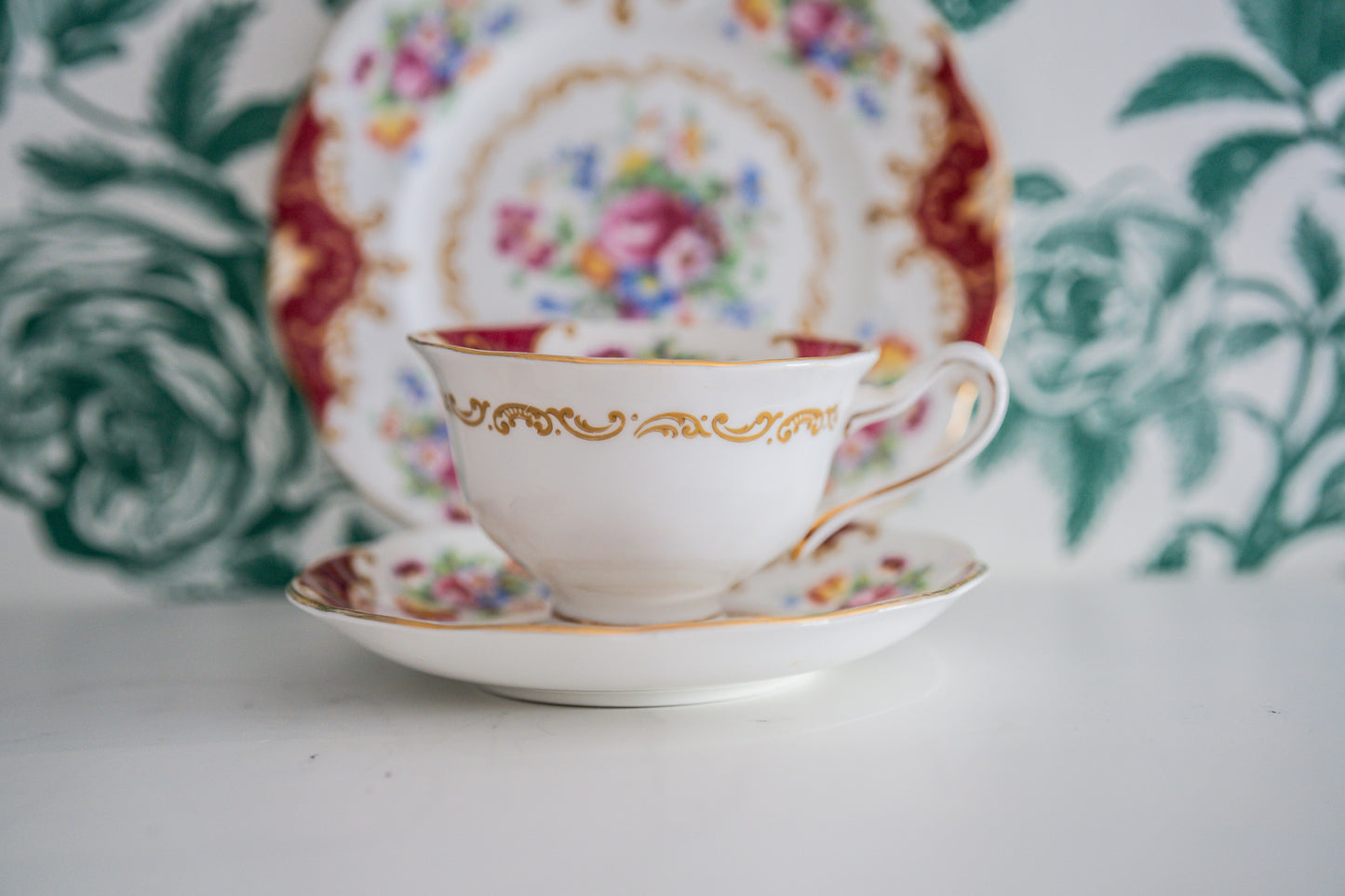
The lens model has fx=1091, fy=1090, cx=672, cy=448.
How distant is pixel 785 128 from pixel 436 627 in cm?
40

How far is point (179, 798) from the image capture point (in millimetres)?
382

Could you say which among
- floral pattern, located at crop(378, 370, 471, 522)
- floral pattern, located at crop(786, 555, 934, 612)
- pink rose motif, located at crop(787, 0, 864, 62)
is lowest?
floral pattern, located at crop(786, 555, 934, 612)

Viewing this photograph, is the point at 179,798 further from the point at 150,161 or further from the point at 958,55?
the point at 958,55

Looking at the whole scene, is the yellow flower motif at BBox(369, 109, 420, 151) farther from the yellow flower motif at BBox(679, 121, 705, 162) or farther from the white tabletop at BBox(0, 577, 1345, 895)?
the white tabletop at BBox(0, 577, 1345, 895)

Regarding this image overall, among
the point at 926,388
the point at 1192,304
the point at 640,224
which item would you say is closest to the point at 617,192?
the point at 640,224

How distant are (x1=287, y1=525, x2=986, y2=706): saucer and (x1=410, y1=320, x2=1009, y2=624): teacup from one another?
0.04 meters

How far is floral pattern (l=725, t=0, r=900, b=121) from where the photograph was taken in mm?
657

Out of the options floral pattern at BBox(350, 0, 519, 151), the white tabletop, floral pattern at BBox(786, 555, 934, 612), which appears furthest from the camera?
floral pattern at BBox(350, 0, 519, 151)

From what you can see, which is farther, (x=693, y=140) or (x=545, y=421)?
(x=693, y=140)

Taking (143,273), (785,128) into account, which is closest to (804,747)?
(785,128)

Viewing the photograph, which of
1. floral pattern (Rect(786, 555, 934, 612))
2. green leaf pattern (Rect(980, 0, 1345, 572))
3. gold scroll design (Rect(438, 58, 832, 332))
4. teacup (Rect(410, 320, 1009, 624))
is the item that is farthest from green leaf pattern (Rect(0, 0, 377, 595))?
green leaf pattern (Rect(980, 0, 1345, 572))

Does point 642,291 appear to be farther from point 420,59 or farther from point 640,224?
point 420,59

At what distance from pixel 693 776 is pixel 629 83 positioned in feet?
1.44

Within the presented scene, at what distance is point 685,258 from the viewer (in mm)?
685
